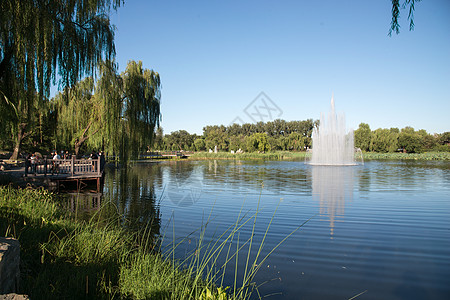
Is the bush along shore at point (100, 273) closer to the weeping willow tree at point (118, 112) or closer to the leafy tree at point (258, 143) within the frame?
the weeping willow tree at point (118, 112)

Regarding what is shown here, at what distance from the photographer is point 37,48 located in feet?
27.3

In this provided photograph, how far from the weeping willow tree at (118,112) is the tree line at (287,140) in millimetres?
33702

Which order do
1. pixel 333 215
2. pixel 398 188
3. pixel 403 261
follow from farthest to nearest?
pixel 398 188 → pixel 333 215 → pixel 403 261

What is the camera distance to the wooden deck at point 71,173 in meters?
14.8

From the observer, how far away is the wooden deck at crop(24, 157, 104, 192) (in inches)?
582

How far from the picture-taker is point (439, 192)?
13758 millimetres

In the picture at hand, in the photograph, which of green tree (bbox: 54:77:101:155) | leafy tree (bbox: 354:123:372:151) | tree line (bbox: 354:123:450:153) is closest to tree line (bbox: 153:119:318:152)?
leafy tree (bbox: 354:123:372:151)

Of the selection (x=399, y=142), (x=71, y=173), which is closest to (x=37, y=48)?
(x=71, y=173)

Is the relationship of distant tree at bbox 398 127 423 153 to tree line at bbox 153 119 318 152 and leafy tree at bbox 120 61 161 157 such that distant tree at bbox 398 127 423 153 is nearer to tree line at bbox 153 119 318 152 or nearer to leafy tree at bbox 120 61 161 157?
tree line at bbox 153 119 318 152

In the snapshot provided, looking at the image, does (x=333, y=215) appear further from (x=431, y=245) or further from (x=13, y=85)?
(x=13, y=85)

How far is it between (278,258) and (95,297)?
3514mm

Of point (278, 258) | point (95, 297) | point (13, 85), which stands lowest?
point (278, 258)

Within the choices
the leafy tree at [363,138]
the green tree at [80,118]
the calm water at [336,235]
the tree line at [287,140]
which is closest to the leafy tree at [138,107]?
the green tree at [80,118]

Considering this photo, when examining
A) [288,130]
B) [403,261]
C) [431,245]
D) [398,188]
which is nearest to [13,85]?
[403,261]
